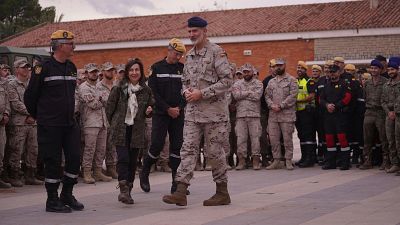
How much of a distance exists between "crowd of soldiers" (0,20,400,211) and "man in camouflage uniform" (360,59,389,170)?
0.02 metres

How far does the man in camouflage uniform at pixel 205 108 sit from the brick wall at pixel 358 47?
1374 inches

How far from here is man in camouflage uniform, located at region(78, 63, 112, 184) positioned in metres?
13.5

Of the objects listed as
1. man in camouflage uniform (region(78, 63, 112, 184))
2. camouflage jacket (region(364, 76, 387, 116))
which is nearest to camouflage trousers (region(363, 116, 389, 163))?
camouflage jacket (region(364, 76, 387, 116))

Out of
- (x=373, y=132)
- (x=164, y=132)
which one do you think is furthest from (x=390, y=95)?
(x=164, y=132)

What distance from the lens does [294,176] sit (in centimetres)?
1402

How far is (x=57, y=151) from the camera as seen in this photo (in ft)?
31.7

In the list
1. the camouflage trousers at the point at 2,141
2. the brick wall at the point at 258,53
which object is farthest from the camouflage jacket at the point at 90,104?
the brick wall at the point at 258,53

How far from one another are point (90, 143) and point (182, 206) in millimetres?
4190

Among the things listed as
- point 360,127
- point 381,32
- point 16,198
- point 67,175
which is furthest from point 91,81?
point 381,32

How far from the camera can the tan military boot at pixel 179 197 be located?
9531mm

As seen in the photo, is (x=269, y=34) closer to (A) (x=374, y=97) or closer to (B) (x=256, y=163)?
(B) (x=256, y=163)

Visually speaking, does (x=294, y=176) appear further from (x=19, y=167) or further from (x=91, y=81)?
(x=19, y=167)

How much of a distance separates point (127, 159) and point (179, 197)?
106 centimetres

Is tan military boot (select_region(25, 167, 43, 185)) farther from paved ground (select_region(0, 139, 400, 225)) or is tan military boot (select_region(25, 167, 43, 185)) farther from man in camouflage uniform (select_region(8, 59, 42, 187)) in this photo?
paved ground (select_region(0, 139, 400, 225))
